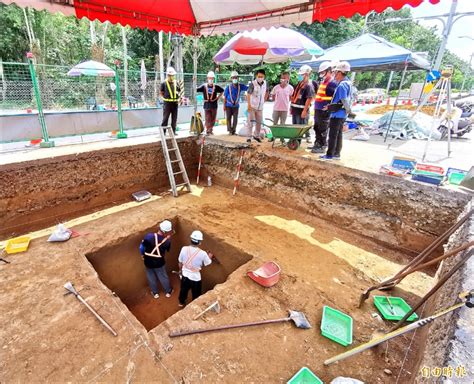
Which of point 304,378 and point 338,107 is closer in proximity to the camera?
point 304,378

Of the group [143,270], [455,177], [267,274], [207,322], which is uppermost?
[455,177]

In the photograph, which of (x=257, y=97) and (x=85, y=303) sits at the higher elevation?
(x=257, y=97)

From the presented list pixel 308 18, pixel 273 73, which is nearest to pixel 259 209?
pixel 308 18

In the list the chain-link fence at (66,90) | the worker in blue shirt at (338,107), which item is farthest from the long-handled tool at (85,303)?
the chain-link fence at (66,90)

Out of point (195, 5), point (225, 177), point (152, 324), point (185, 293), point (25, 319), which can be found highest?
point (195, 5)

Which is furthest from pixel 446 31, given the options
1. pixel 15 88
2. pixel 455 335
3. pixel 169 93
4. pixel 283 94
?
pixel 15 88

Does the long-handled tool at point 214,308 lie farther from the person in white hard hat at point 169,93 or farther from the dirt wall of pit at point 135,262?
the person in white hard hat at point 169,93

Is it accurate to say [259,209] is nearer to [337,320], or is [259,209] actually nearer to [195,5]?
[337,320]

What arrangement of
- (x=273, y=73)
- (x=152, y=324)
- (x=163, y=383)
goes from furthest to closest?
1. (x=273, y=73)
2. (x=152, y=324)
3. (x=163, y=383)

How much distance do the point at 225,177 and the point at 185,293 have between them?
3520mm

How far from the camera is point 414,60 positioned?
23.7ft

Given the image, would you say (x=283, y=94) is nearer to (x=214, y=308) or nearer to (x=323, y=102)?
(x=323, y=102)

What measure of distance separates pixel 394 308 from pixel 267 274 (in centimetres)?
167

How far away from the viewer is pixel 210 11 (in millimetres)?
5938
